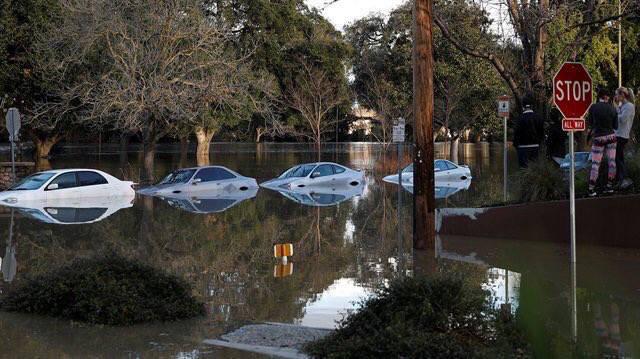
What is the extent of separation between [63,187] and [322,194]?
31.2 feet

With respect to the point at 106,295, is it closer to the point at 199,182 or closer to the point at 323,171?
→ the point at 199,182

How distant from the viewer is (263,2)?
56750 mm

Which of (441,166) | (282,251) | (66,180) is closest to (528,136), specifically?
(282,251)

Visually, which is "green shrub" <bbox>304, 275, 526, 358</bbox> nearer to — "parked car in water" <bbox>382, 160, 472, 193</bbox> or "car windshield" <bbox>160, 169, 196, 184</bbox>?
"car windshield" <bbox>160, 169, 196, 184</bbox>

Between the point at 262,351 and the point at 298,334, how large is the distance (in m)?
0.81

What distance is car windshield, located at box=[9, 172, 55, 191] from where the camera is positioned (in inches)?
1031

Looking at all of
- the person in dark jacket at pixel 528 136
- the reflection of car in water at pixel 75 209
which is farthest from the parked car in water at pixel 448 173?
the person in dark jacket at pixel 528 136

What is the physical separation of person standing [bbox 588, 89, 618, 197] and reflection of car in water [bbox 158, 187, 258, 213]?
11.8m

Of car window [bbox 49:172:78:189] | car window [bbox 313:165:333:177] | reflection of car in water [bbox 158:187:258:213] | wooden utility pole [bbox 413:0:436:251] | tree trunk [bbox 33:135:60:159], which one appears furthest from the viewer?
tree trunk [bbox 33:135:60:159]

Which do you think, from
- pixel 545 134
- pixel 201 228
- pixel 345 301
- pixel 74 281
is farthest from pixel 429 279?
pixel 545 134

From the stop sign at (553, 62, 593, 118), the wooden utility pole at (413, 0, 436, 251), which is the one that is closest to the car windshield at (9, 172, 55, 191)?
the wooden utility pole at (413, 0, 436, 251)

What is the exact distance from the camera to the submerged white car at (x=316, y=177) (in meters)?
32.4

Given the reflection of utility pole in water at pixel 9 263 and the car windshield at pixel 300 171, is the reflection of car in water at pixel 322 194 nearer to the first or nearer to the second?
the car windshield at pixel 300 171

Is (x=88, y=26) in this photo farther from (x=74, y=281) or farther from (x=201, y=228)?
(x=74, y=281)
